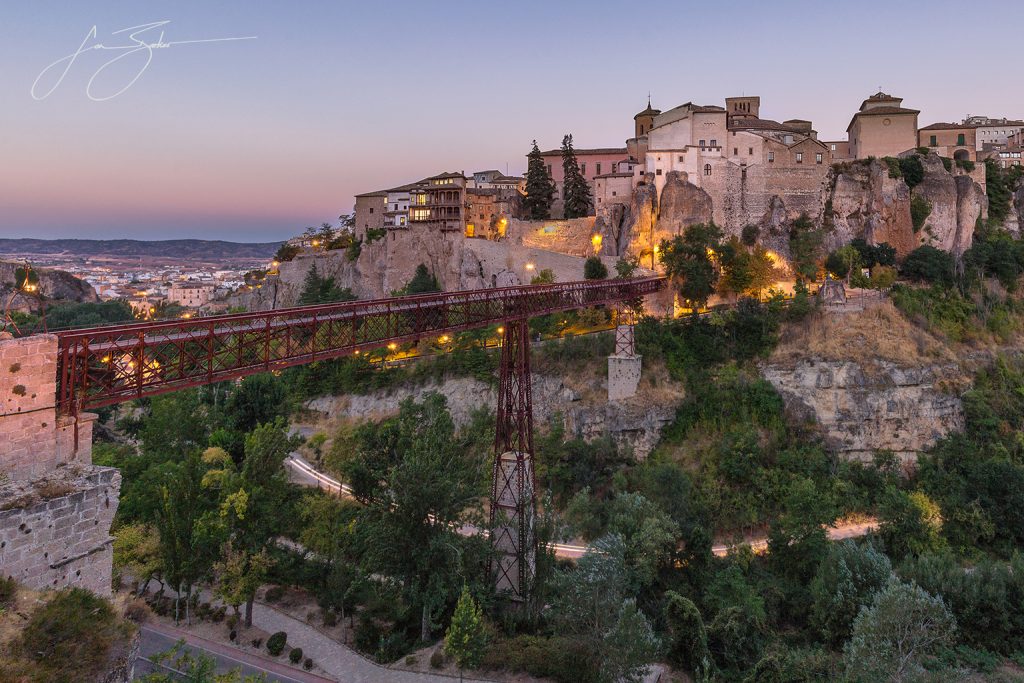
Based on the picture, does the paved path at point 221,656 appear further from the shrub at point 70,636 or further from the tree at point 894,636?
the tree at point 894,636

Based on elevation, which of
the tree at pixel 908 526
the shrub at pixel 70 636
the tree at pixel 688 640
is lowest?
the tree at pixel 688 640

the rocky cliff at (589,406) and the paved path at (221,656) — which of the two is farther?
the rocky cliff at (589,406)

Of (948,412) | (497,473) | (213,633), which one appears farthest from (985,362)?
(213,633)

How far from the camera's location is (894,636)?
16.1 meters

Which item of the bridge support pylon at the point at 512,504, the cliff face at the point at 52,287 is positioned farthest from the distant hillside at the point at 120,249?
the bridge support pylon at the point at 512,504

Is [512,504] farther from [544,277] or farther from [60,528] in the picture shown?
[544,277]

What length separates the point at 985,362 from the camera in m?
A: 33.9

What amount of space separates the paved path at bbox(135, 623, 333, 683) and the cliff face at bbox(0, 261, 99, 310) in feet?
195

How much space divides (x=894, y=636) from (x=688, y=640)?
5613 mm

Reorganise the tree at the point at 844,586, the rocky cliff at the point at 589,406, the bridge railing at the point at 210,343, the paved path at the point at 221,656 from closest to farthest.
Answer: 1. the bridge railing at the point at 210,343
2. the paved path at the point at 221,656
3. the tree at the point at 844,586
4. the rocky cliff at the point at 589,406

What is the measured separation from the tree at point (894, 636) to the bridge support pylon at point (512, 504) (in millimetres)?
9451

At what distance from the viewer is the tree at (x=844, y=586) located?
1994 centimetres

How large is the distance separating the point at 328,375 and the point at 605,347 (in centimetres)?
1935

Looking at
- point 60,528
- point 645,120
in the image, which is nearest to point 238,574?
point 60,528
